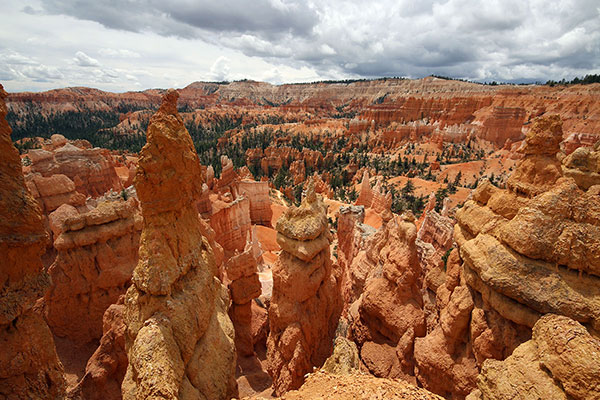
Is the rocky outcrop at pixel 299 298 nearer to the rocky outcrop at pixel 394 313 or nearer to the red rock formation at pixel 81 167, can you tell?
the rocky outcrop at pixel 394 313

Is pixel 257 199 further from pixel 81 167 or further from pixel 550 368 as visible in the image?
pixel 550 368

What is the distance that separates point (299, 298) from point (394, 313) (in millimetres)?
2646

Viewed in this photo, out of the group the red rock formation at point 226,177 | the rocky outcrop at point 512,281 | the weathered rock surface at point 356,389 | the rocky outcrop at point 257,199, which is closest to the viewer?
the weathered rock surface at point 356,389

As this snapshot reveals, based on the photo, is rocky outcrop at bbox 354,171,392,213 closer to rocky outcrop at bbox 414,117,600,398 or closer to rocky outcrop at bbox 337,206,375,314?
rocky outcrop at bbox 337,206,375,314

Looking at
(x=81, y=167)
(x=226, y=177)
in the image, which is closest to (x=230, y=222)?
(x=226, y=177)

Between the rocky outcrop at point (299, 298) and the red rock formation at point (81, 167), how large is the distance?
2364 cm

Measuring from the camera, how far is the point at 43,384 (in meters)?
5.16

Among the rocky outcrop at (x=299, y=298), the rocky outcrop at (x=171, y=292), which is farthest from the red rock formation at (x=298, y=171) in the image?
the rocky outcrop at (x=171, y=292)

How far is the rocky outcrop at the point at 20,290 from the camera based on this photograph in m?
4.80

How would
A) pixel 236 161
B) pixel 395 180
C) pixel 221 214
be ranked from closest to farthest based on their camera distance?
pixel 221 214 → pixel 395 180 → pixel 236 161

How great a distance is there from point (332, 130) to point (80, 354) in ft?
273

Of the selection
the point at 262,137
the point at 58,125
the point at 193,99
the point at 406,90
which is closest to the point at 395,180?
the point at 262,137

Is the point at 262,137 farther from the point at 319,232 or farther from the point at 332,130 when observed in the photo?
the point at 319,232

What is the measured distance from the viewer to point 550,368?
3625 millimetres
